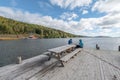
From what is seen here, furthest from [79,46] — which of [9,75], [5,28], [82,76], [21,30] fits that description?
[21,30]

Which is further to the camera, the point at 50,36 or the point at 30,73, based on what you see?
the point at 50,36

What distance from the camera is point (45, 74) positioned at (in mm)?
6176

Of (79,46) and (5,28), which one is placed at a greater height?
(5,28)

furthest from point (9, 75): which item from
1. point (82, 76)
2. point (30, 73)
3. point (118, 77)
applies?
point (118, 77)

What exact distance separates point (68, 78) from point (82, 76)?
2.58 ft

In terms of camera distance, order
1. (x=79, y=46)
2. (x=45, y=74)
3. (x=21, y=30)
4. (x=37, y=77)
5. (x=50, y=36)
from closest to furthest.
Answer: (x=37, y=77) → (x=45, y=74) → (x=79, y=46) → (x=21, y=30) → (x=50, y=36)

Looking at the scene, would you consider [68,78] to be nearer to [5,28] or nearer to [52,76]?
[52,76]

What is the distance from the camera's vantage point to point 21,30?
120500 millimetres

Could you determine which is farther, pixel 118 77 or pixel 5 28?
pixel 5 28

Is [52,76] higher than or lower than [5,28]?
lower

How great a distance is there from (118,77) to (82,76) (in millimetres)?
1761

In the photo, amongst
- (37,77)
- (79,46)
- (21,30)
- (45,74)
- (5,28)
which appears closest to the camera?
(37,77)

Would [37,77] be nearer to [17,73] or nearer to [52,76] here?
[52,76]

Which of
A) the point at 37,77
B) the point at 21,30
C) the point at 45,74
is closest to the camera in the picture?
the point at 37,77
